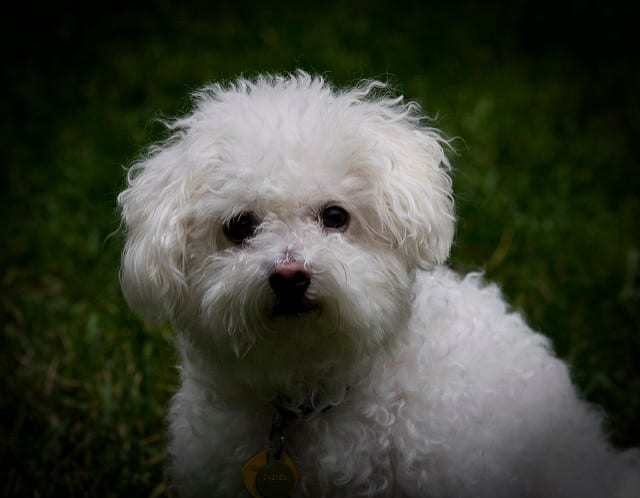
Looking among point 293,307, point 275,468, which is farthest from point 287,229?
point 275,468

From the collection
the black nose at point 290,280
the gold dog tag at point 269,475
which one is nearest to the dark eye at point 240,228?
the black nose at point 290,280

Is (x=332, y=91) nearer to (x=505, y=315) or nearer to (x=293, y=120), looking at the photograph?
(x=293, y=120)

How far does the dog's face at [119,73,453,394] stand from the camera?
2.04 meters

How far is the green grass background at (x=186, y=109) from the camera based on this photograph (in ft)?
10.7

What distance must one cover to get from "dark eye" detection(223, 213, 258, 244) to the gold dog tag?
616 mm

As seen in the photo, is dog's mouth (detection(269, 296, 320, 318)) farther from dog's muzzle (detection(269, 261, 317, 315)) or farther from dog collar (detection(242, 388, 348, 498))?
dog collar (detection(242, 388, 348, 498))

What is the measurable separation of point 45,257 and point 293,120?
99.5 inches

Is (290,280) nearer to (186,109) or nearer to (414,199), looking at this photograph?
(414,199)

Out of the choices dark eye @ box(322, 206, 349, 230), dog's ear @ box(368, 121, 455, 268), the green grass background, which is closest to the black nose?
dark eye @ box(322, 206, 349, 230)

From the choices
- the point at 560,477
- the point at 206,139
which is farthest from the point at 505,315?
the point at 206,139

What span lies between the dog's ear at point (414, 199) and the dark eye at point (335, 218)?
108 millimetres

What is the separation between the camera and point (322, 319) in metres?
2.05

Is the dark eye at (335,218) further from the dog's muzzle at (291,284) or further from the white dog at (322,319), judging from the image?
the dog's muzzle at (291,284)

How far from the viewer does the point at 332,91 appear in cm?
249
